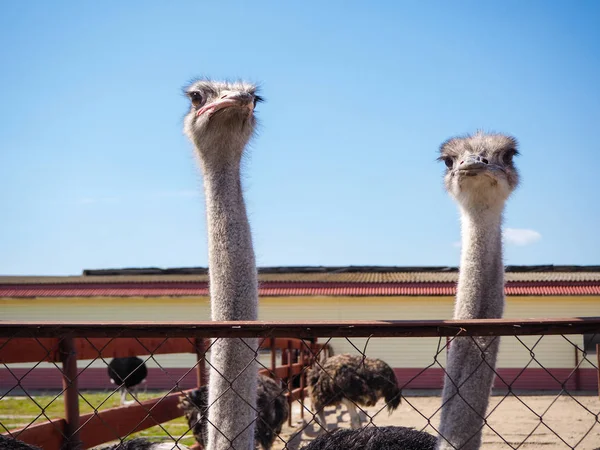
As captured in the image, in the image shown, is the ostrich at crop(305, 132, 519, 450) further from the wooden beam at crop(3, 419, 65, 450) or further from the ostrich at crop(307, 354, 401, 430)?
the ostrich at crop(307, 354, 401, 430)

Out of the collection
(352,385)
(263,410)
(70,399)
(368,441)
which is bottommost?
(352,385)

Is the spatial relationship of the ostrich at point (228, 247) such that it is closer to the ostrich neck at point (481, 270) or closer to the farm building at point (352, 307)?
the ostrich neck at point (481, 270)

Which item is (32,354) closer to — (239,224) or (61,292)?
(239,224)

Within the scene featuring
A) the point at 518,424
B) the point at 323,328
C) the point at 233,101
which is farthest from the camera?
the point at 518,424

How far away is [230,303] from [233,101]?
3.05ft

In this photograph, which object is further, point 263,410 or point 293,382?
point 293,382

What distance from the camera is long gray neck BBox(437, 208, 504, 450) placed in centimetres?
269

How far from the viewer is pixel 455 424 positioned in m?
2.70

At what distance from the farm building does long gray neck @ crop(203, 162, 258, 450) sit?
46.2 feet

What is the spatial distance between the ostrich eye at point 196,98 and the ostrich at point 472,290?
1.26m

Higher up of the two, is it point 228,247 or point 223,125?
point 223,125

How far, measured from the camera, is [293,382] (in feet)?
37.2

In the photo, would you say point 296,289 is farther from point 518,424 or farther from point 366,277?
point 518,424

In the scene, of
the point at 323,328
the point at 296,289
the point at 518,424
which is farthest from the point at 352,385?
the point at 296,289
